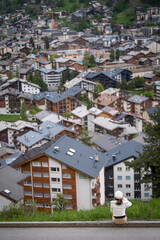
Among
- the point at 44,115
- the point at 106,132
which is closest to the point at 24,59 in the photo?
the point at 44,115

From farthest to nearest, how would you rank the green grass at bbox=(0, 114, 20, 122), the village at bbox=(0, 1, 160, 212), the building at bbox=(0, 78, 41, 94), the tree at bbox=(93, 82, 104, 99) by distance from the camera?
the building at bbox=(0, 78, 41, 94) < the tree at bbox=(93, 82, 104, 99) < the green grass at bbox=(0, 114, 20, 122) < the village at bbox=(0, 1, 160, 212)

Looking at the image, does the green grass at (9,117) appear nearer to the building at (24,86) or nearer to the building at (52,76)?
the building at (24,86)

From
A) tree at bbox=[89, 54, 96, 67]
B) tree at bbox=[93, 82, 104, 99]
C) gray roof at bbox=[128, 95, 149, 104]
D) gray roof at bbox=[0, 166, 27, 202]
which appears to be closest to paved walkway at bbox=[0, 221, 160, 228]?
gray roof at bbox=[0, 166, 27, 202]

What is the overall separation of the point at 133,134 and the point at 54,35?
4262 cm

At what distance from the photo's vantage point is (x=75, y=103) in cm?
3275

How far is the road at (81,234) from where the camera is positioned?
4.32 meters

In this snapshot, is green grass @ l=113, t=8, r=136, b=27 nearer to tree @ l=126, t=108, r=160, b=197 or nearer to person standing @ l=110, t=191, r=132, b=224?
tree @ l=126, t=108, r=160, b=197

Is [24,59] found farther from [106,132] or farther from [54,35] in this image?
[106,132]

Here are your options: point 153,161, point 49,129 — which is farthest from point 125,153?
point 49,129

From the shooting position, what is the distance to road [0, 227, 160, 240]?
4.32 meters

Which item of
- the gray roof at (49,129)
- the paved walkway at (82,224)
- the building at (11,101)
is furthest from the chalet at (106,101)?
the paved walkway at (82,224)

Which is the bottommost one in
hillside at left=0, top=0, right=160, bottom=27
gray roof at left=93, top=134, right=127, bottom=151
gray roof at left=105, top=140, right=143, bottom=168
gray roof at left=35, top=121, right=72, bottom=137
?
gray roof at left=93, top=134, right=127, bottom=151

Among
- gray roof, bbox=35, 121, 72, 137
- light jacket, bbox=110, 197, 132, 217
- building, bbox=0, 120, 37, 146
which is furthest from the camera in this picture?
building, bbox=0, 120, 37, 146

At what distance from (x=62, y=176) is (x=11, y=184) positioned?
2074 mm
